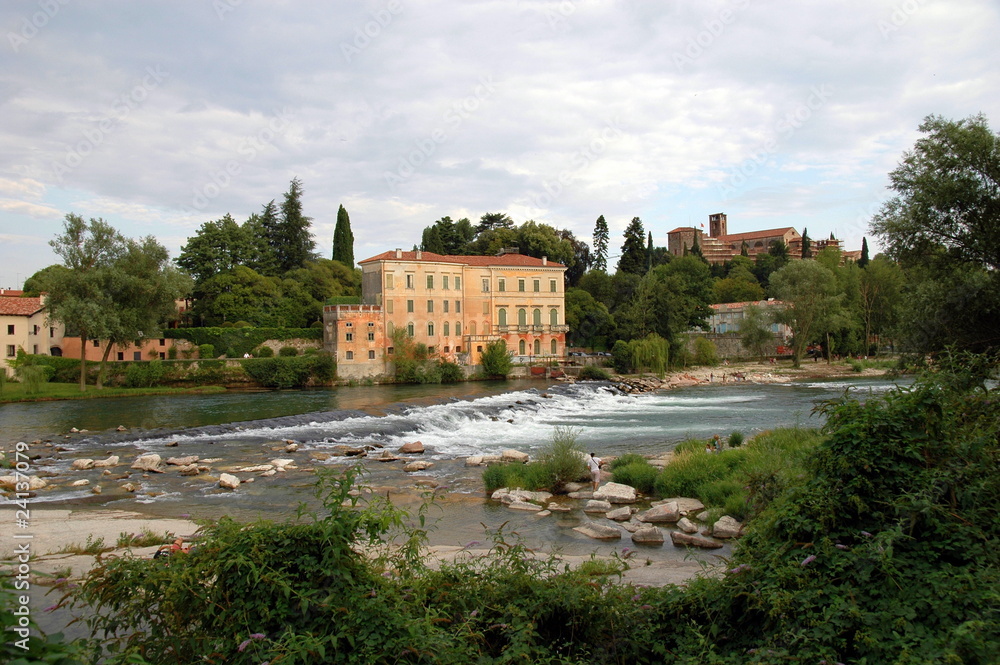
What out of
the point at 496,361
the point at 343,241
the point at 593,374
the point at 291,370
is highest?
the point at 343,241

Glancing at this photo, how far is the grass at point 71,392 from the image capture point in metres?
28.2

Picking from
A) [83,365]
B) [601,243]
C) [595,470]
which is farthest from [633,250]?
[595,470]

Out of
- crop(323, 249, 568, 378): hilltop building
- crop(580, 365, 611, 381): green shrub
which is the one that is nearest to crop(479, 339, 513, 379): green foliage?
crop(323, 249, 568, 378): hilltop building

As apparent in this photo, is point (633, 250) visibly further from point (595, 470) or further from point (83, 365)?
point (595, 470)

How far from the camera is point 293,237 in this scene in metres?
57.8

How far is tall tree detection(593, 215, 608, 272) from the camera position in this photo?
6769 cm

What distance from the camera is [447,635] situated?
12.4 feet

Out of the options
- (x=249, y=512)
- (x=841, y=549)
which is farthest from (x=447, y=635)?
(x=249, y=512)

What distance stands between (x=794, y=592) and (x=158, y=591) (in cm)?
380

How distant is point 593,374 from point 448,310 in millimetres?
11228

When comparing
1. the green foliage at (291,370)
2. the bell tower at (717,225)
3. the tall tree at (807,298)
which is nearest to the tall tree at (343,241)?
the green foliage at (291,370)

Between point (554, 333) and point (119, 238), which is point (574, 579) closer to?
point (119, 238)

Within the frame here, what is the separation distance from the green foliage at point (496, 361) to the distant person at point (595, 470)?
28168 millimetres

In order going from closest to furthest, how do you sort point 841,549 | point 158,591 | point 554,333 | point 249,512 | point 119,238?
point 158,591 → point 841,549 → point 249,512 → point 119,238 → point 554,333
